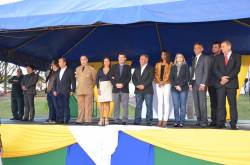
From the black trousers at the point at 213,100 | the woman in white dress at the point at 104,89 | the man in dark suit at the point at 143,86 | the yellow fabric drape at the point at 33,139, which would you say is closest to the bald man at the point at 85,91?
the woman in white dress at the point at 104,89

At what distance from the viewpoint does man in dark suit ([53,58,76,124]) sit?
24.4ft

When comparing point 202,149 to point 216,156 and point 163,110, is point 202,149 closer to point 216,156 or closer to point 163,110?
point 216,156

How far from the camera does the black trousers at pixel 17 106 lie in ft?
29.2

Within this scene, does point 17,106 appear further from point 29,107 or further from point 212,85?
point 212,85

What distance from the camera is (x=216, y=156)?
5.18 m

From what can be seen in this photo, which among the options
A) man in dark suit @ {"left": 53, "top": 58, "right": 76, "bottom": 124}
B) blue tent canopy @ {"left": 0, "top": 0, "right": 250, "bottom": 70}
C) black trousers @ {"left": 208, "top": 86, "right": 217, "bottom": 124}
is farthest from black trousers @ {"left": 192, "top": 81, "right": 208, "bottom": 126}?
man in dark suit @ {"left": 53, "top": 58, "right": 76, "bottom": 124}

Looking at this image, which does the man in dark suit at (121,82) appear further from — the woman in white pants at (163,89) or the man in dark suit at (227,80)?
the man in dark suit at (227,80)

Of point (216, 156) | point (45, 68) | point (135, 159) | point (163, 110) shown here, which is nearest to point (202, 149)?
point (216, 156)

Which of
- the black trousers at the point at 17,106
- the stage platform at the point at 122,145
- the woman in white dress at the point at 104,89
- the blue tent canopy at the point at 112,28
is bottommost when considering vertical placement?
Answer: the stage platform at the point at 122,145

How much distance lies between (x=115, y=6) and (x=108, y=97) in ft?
5.53

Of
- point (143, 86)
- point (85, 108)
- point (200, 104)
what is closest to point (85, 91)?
point (85, 108)

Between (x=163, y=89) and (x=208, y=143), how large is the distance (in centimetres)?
171

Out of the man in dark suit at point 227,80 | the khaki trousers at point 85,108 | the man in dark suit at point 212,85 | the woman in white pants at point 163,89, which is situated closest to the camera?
the man in dark suit at point 227,80

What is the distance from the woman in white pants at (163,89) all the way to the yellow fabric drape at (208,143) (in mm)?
1078
